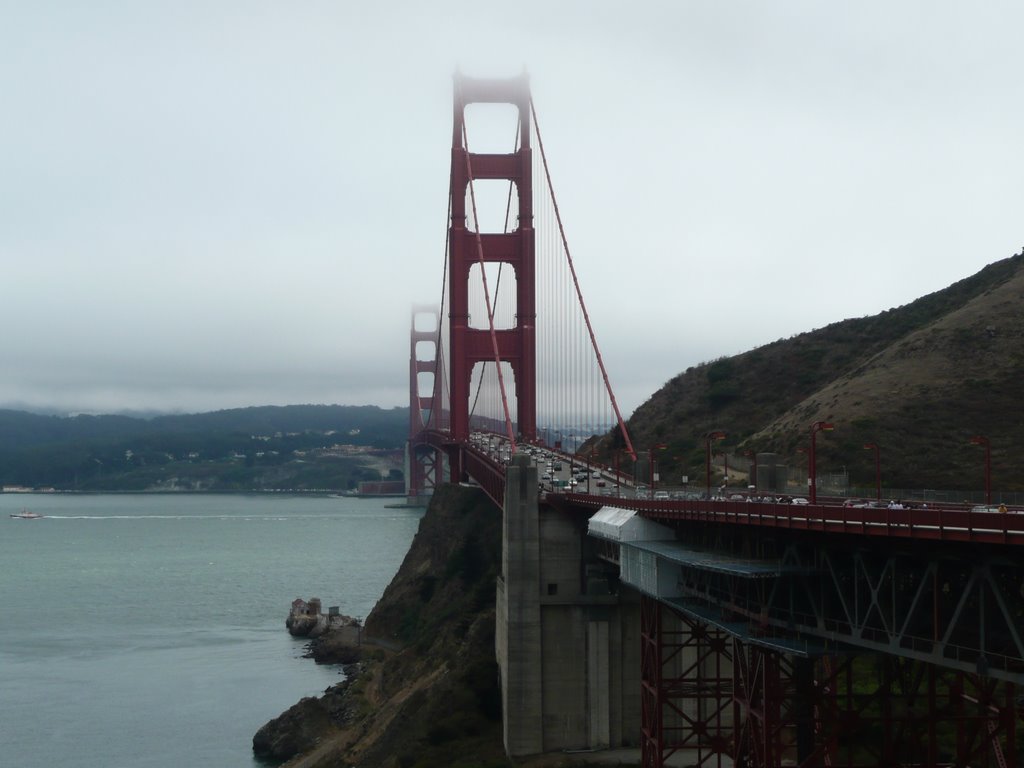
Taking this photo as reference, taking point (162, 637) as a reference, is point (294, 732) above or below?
below

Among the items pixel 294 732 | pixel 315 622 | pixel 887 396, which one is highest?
pixel 887 396

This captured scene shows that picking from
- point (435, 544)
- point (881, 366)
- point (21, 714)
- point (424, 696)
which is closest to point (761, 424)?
point (881, 366)

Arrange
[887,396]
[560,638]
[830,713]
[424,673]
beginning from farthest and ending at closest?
[887,396] → [424,673] → [560,638] → [830,713]

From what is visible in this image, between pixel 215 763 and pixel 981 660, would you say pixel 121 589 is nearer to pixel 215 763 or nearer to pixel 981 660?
pixel 215 763

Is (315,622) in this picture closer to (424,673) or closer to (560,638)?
(424,673)

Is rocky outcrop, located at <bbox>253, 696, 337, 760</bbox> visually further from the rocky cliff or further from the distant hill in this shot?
the distant hill

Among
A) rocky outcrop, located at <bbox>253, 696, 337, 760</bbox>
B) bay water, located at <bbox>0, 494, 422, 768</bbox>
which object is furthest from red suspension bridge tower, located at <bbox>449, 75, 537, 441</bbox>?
rocky outcrop, located at <bbox>253, 696, 337, 760</bbox>

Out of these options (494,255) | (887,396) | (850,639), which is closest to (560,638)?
(850,639)

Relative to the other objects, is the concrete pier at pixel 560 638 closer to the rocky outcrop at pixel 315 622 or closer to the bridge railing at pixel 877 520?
the bridge railing at pixel 877 520
